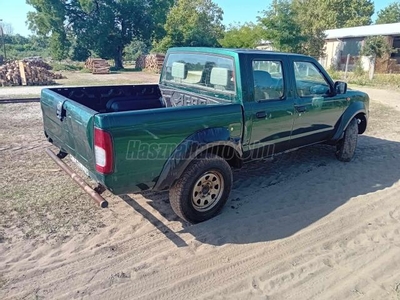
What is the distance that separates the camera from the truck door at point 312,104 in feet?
15.2

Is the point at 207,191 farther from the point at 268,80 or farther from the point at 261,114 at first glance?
the point at 268,80

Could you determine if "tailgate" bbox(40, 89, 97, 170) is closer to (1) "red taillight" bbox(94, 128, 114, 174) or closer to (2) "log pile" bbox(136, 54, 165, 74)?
(1) "red taillight" bbox(94, 128, 114, 174)

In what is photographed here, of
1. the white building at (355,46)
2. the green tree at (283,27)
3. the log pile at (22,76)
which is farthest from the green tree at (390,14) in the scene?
the log pile at (22,76)

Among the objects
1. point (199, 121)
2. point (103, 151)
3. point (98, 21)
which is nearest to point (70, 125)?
point (103, 151)

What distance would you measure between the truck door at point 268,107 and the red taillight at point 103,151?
172 centimetres

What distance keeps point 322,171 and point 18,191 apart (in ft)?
14.8

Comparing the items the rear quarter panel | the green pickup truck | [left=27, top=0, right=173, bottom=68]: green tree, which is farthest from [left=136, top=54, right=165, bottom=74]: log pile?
the rear quarter panel

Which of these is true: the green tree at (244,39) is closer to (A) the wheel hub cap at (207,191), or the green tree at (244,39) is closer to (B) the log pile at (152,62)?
(B) the log pile at (152,62)

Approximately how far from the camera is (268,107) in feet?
13.6

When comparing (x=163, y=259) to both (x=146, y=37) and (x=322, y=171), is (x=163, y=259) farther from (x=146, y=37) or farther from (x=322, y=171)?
(x=146, y=37)

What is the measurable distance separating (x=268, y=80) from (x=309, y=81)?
1.11 m

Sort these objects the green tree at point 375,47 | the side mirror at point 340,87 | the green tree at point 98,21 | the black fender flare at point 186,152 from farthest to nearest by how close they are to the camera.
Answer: the green tree at point 98,21
the green tree at point 375,47
the side mirror at point 340,87
the black fender flare at point 186,152

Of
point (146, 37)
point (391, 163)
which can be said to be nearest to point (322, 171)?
point (391, 163)

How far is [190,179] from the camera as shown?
11.5 ft
